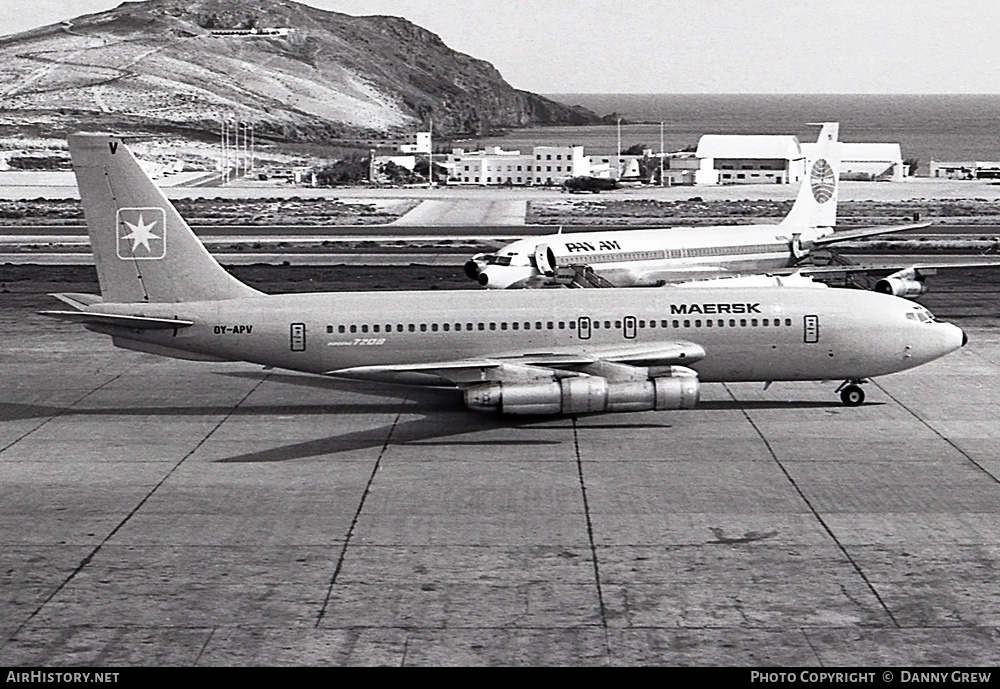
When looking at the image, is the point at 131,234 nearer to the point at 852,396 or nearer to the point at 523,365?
the point at 523,365

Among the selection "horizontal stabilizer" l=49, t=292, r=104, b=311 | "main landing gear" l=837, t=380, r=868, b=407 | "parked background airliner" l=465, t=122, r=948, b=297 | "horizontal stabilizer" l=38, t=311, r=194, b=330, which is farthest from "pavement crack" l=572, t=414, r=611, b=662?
"parked background airliner" l=465, t=122, r=948, b=297

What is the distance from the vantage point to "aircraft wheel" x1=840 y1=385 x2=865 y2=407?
138 feet

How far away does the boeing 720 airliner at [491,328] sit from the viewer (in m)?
38.7

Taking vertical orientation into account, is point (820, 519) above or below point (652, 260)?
below

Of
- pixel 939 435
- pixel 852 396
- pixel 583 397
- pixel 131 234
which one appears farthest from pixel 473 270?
pixel 939 435

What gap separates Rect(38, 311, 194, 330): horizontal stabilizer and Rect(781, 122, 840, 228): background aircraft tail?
41716 millimetres

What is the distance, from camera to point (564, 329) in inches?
1593

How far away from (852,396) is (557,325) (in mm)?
9315

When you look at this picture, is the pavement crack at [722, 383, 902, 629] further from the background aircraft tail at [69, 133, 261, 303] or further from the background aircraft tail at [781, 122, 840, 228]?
the background aircraft tail at [781, 122, 840, 228]

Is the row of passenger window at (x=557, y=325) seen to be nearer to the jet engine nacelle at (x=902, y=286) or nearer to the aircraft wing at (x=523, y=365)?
the aircraft wing at (x=523, y=365)

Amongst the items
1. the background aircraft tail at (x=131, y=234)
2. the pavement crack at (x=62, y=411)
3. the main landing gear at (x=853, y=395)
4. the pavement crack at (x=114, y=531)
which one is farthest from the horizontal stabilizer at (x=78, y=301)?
the main landing gear at (x=853, y=395)

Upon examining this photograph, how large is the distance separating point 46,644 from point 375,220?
102 meters

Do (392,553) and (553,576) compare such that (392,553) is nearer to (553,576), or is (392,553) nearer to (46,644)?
(553,576)
